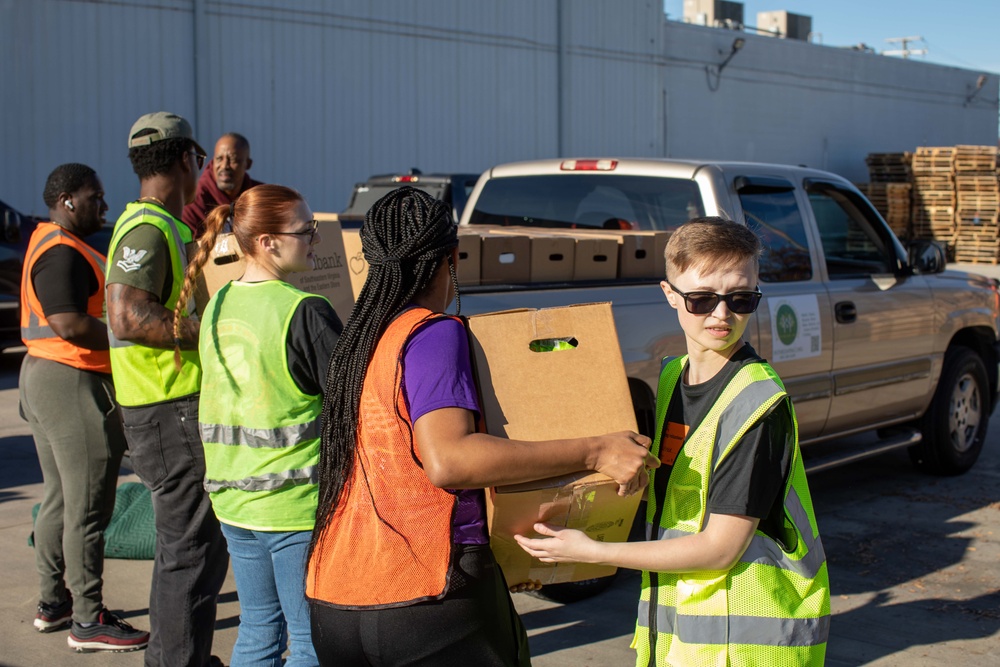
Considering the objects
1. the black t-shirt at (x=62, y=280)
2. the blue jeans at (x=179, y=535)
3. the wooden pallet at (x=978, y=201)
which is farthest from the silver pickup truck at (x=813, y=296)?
the wooden pallet at (x=978, y=201)

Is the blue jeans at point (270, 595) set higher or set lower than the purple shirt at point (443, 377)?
lower

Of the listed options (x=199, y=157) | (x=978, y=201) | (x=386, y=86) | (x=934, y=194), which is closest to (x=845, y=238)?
(x=199, y=157)

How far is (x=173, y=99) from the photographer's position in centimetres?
1723

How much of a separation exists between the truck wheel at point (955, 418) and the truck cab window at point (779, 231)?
5.94ft

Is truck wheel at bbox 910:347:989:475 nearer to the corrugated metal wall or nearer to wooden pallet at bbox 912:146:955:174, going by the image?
the corrugated metal wall

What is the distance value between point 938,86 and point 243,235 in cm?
3653

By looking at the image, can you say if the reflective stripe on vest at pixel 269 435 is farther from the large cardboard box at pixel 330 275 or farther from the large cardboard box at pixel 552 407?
the large cardboard box at pixel 330 275

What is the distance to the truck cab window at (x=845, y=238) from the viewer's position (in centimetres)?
653

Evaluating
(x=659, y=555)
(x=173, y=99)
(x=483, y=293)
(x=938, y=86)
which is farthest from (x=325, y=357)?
(x=938, y=86)

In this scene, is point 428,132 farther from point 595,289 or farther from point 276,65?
point 595,289

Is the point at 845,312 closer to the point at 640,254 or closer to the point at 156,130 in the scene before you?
the point at 640,254

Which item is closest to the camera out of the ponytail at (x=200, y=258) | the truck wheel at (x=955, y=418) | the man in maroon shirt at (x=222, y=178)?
the ponytail at (x=200, y=258)

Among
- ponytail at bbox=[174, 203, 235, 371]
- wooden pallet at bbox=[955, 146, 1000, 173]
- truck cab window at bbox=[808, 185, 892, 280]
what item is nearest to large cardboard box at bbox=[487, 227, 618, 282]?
truck cab window at bbox=[808, 185, 892, 280]

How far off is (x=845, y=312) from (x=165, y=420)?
4.06 m
